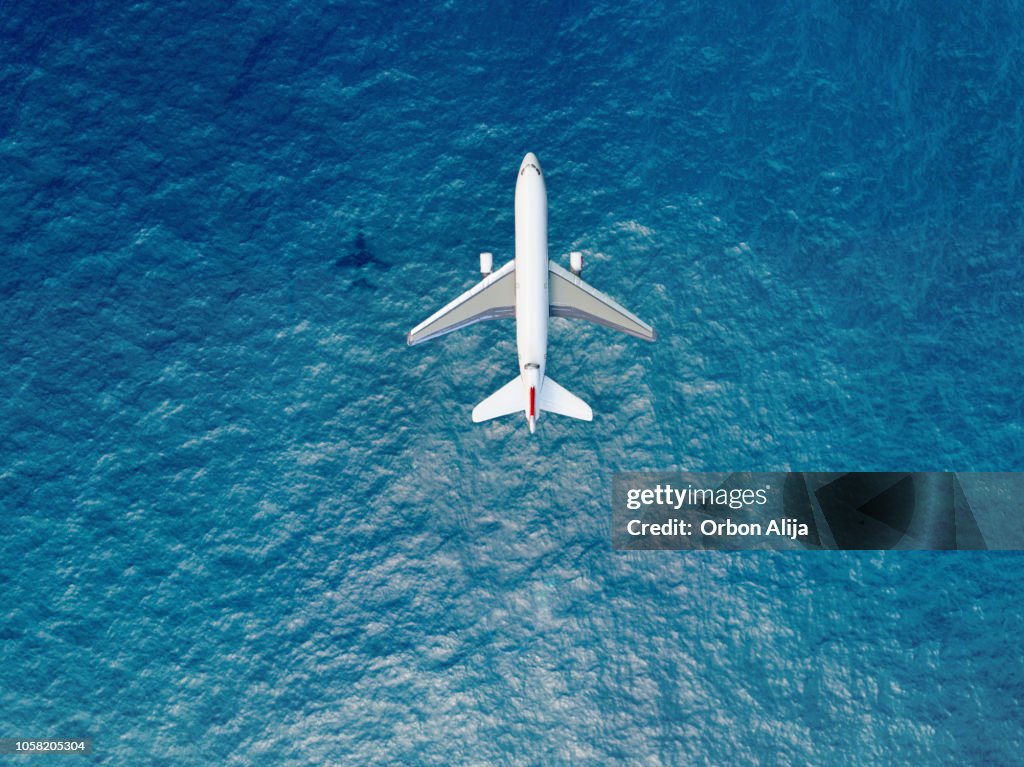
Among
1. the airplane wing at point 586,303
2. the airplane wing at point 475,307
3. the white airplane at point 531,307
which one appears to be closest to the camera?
the white airplane at point 531,307

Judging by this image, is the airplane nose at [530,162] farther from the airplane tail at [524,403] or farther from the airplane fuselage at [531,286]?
the airplane tail at [524,403]

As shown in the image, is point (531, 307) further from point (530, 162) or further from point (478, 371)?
point (530, 162)

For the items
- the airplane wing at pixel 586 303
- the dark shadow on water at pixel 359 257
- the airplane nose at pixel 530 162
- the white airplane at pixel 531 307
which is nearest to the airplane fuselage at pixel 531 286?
the white airplane at pixel 531 307

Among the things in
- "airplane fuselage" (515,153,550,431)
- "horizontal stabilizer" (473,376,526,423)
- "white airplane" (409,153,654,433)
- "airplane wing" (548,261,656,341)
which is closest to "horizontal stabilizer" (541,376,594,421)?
"white airplane" (409,153,654,433)

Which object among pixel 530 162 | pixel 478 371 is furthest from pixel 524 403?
pixel 530 162

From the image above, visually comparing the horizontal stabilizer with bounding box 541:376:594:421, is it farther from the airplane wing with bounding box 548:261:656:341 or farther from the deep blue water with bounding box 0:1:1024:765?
the airplane wing with bounding box 548:261:656:341

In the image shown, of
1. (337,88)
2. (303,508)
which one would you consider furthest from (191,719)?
(337,88)
